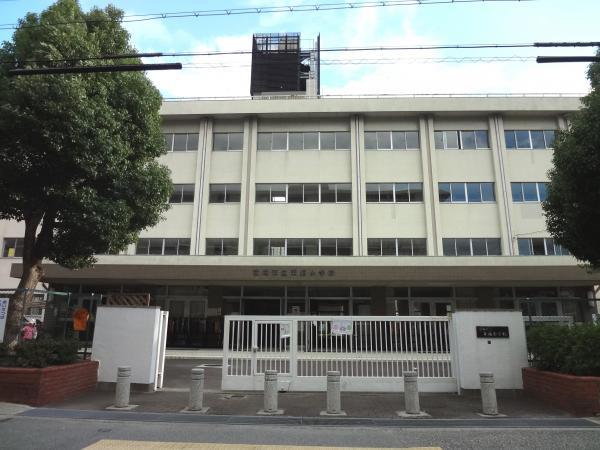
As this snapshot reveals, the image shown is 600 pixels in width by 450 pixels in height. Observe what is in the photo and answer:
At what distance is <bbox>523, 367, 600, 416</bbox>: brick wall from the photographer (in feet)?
29.4


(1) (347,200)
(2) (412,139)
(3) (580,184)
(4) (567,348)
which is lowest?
(4) (567,348)

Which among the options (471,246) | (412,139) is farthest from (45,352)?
(412,139)

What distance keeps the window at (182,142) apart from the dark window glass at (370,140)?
10528mm

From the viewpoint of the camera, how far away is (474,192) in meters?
28.3

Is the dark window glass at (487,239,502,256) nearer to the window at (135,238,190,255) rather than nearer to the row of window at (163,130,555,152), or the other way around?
the row of window at (163,130,555,152)

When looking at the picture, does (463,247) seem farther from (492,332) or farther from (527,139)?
(492,332)

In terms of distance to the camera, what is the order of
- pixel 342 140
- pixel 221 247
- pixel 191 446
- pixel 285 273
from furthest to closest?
1. pixel 342 140
2. pixel 221 247
3. pixel 285 273
4. pixel 191 446

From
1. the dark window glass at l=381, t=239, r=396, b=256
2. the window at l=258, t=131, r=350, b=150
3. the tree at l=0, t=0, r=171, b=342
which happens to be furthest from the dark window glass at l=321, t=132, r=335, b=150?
the tree at l=0, t=0, r=171, b=342

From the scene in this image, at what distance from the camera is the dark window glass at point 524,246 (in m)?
27.4

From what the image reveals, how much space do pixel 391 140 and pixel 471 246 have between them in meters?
7.85

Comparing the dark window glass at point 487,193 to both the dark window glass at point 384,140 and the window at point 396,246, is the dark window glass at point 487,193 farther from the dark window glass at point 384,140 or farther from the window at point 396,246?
the dark window glass at point 384,140

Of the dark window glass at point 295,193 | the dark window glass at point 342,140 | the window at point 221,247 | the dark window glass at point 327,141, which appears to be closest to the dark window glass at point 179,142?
the window at point 221,247

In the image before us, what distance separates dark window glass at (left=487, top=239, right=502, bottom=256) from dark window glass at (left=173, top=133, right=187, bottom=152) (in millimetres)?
19109

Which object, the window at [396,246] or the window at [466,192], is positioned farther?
the window at [466,192]
